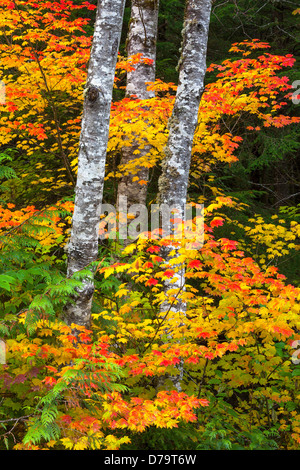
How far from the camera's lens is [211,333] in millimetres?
4121

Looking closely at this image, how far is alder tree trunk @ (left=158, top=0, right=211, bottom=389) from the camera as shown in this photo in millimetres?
5398

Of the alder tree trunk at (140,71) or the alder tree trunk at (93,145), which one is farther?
the alder tree trunk at (140,71)

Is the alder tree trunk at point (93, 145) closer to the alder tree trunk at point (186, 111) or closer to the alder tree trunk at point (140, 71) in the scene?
the alder tree trunk at point (186, 111)

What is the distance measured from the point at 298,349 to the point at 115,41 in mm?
4248

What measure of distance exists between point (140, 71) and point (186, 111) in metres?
1.88

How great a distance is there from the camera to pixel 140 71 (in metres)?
6.78

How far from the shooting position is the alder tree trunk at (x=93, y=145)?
4.36m

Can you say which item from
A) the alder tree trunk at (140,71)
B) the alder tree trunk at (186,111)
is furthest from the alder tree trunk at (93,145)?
the alder tree trunk at (140,71)

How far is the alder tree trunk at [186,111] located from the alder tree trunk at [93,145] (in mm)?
1273

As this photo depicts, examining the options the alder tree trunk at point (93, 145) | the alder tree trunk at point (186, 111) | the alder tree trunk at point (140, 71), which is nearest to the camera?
the alder tree trunk at point (93, 145)

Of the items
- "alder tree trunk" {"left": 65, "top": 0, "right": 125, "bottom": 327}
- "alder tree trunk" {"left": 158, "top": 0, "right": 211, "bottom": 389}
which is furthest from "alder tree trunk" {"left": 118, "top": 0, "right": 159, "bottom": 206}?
"alder tree trunk" {"left": 65, "top": 0, "right": 125, "bottom": 327}

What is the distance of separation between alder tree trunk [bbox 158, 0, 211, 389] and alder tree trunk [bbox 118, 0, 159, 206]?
4.50 feet
